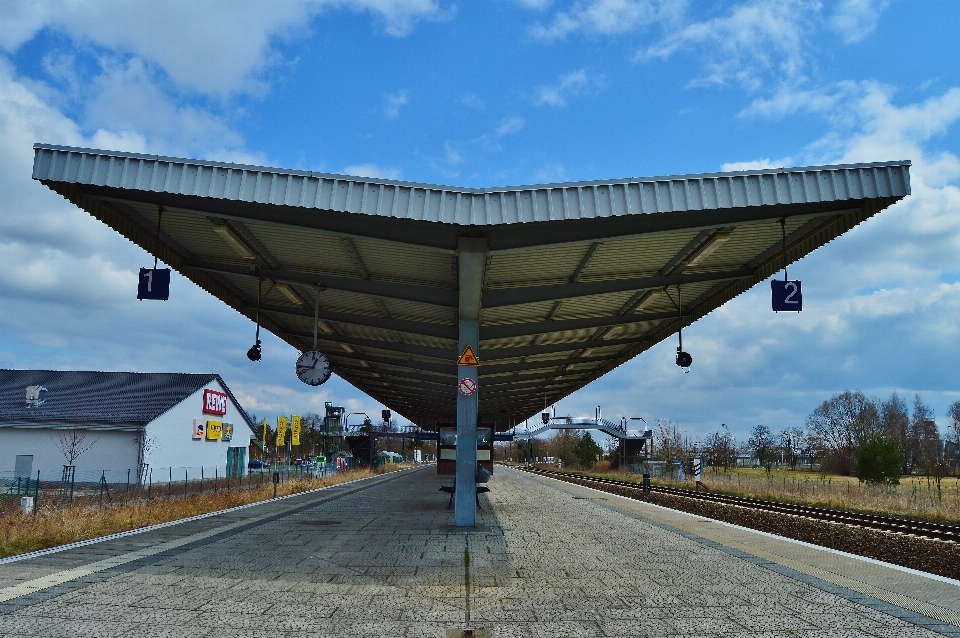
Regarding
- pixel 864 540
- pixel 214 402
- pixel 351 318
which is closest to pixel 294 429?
pixel 214 402

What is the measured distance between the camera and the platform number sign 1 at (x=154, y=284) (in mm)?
12289

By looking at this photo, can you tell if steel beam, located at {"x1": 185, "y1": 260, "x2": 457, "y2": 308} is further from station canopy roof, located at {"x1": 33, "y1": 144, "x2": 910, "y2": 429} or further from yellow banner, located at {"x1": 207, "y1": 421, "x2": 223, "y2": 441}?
yellow banner, located at {"x1": 207, "y1": 421, "x2": 223, "y2": 441}

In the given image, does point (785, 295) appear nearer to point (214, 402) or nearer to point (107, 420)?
point (107, 420)

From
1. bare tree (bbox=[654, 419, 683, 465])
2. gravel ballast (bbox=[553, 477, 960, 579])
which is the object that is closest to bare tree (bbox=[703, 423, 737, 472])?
bare tree (bbox=[654, 419, 683, 465])

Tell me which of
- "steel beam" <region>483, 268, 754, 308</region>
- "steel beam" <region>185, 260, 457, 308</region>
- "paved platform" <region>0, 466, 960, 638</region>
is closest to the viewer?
"paved platform" <region>0, 466, 960, 638</region>

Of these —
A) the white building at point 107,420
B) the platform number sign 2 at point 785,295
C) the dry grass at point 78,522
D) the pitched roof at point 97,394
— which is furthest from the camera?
the pitched roof at point 97,394

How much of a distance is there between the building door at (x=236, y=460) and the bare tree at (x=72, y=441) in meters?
13.0

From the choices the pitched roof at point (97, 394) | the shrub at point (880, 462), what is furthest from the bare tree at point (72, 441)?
the shrub at point (880, 462)

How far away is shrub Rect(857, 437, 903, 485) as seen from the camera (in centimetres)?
3288

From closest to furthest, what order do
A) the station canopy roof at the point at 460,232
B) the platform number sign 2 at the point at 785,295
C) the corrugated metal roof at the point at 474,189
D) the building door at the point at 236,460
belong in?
the corrugated metal roof at the point at 474,189
the station canopy roof at the point at 460,232
the platform number sign 2 at the point at 785,295
the building door at the point at 236,460

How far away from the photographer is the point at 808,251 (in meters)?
12.9

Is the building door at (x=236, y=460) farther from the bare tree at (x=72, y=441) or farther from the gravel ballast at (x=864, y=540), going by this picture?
the gravel ballast at (x=864, y=540)

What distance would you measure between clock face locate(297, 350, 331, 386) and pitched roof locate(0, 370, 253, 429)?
1102 inches

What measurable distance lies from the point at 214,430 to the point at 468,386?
3914cm
